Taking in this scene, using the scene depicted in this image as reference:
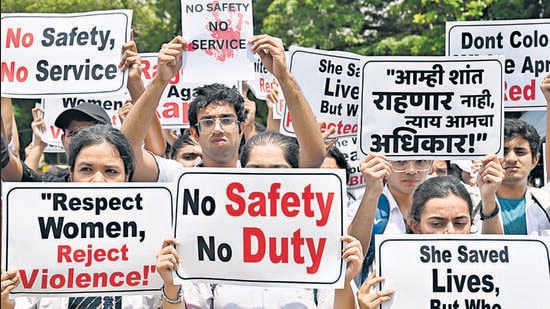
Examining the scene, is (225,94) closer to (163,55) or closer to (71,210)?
(163,55)

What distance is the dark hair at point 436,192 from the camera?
4.79 m

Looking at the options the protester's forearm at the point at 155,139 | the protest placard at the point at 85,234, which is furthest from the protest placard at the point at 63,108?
the protest placard at the point at 85,234

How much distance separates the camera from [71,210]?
4.17 metres

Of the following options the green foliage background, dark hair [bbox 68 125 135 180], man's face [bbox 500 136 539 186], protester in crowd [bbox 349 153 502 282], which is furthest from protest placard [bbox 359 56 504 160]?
the green foliage background

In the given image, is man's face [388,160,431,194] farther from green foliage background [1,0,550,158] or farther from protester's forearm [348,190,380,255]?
green foliage background [1,0,550,158]

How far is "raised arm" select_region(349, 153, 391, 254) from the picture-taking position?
4.42 m

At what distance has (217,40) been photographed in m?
5.97

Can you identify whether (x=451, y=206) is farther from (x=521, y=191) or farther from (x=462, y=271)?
(x=521, y=191)

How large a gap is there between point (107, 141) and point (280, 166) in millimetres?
885

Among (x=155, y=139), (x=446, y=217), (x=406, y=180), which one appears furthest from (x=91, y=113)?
(x=446, y=217)

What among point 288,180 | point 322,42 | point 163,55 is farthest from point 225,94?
point 322,42

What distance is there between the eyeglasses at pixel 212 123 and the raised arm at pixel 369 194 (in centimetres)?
110

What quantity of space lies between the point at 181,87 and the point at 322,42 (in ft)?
49.6

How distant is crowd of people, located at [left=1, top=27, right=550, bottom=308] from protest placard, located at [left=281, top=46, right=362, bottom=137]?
19 centimetres
